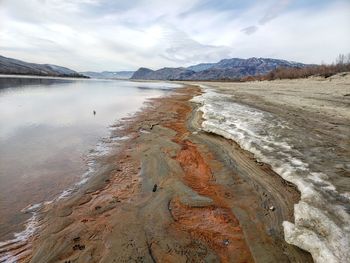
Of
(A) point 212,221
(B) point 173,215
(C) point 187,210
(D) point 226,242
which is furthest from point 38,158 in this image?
(D) point 226,242

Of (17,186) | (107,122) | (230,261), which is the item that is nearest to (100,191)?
(17,186)

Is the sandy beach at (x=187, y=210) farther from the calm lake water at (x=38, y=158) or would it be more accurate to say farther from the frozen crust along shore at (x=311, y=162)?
the calm lake water at (x=38, y=158)

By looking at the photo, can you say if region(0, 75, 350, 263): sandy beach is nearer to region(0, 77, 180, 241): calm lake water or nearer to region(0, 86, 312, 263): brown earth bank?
region(0, 86, 312, 263): brown earth bank

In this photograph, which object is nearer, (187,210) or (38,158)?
(187,210)

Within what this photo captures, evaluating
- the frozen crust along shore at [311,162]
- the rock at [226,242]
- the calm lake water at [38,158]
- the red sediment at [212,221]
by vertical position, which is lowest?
the calm lake water at [38,158]

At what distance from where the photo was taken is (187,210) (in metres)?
5.49

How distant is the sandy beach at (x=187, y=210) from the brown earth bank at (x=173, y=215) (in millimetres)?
20

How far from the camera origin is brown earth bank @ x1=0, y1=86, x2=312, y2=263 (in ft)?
13.5

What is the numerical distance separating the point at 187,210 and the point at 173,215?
1.24 ft

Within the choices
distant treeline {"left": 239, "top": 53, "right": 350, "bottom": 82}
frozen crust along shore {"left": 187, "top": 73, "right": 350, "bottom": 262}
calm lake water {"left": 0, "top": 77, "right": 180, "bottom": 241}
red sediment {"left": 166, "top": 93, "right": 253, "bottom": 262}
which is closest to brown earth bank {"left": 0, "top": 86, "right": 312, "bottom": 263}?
red sediment {"left": 166, "top": 93, "right": 253, "bottom": 262}

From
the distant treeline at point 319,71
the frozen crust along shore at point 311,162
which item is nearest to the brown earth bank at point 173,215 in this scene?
the frozen crust along shore at point 311,162

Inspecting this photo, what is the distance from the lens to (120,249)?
13.6 feet

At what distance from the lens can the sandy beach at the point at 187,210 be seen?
413 centimetres

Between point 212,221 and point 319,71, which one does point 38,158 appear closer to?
point 212,221
